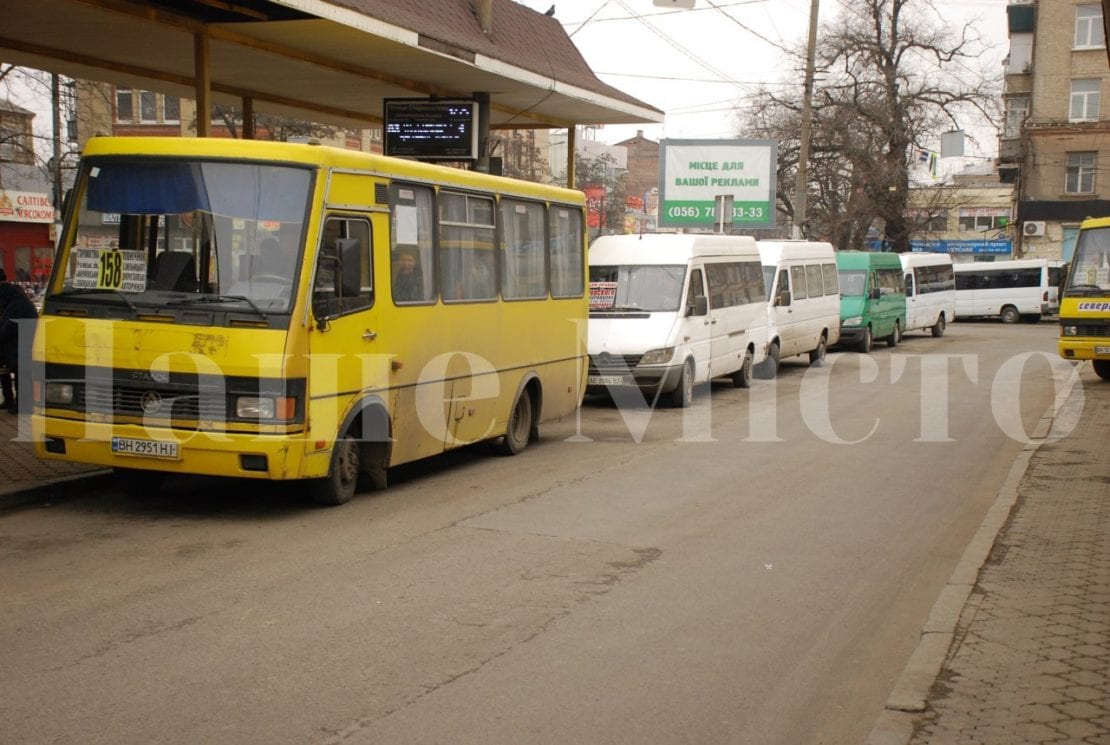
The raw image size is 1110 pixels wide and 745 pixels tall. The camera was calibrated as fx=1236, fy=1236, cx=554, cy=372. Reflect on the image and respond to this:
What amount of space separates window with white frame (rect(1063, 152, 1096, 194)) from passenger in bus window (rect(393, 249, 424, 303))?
5454cm

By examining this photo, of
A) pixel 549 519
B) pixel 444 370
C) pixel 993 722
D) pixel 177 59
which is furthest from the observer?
pixel 177 59

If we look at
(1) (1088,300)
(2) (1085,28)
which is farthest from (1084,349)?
(2) (1085,28)

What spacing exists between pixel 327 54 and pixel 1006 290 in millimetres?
40556

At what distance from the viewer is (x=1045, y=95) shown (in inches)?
2319

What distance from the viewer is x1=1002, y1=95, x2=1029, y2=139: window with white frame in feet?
199

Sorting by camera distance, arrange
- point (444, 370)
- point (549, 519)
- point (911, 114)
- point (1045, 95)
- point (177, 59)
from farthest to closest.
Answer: point (1045, 95) < point (911, 114) < point (177, 59) < point (444, 370) < point (549, 519)

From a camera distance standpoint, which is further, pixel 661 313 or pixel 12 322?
pixel 661 313

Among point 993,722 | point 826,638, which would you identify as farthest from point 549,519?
point 993,722

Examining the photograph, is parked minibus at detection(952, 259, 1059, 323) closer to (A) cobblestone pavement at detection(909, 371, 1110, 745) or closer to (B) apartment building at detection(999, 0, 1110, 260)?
(B) apartment building at detection(999, 0, 1110, 260)

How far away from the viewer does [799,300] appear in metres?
25.2

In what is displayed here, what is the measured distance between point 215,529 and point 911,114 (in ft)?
161

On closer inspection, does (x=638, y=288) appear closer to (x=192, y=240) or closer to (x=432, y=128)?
(x=432, y=128)

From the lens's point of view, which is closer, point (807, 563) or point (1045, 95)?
point (807, 563)

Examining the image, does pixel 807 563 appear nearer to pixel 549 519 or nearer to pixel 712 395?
pixel 549 519
